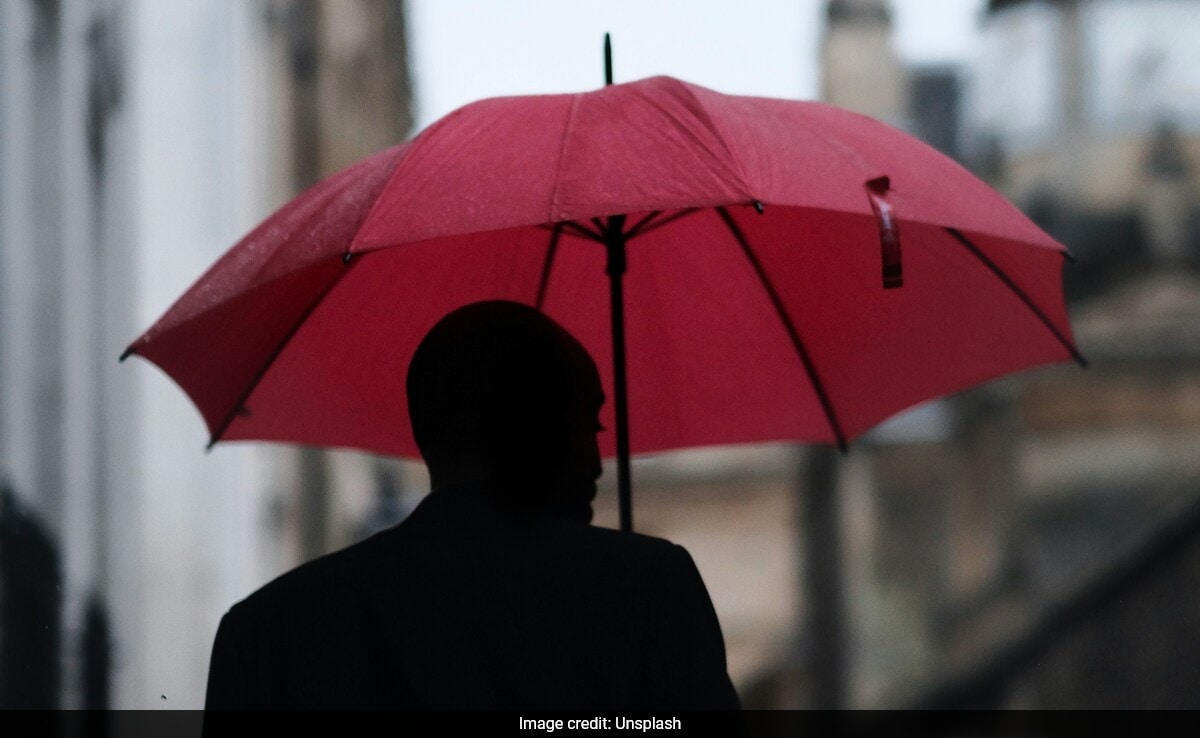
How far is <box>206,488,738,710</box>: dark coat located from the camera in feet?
7.07

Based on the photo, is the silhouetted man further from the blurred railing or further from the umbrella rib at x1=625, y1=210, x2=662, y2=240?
the blurred railing

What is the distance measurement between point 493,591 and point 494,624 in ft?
0.14

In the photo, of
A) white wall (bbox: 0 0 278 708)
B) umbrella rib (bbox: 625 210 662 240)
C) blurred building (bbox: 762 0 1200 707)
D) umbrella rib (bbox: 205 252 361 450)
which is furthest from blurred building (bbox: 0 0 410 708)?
blurred building (bbox: 762 0 1200 707)

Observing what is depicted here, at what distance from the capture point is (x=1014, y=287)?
3.52 metres

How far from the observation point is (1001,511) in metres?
18.4

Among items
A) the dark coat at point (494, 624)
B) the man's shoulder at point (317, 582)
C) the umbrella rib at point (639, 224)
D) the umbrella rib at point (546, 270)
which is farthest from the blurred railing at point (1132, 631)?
the man's shoulder at point (317, 582)

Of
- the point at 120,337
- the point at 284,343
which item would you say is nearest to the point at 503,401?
the point at 284,343

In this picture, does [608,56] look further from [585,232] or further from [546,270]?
[546,270]

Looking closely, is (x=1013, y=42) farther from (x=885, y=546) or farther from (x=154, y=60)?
(x=154, y=60)

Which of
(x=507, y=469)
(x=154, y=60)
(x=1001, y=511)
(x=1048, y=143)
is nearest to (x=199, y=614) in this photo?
(x=154, y=60)

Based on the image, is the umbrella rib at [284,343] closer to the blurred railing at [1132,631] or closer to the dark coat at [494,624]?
the dark coat at [494,624]

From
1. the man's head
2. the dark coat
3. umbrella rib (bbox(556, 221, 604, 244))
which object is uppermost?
umbrella rib (bbox(556, 221, 604, 244))

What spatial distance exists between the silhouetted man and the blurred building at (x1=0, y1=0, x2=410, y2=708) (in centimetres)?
342

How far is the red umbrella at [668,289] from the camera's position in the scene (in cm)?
286
